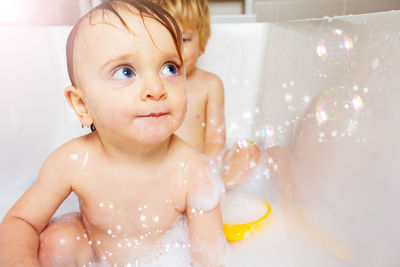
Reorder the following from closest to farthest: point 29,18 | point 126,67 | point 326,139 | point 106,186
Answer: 1. point 126,67
2. point 106,186
3. point 326,139
4. point 29,18

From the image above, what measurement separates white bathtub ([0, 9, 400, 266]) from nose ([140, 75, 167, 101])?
1.44ft

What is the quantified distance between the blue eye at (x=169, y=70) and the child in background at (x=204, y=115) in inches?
22.6

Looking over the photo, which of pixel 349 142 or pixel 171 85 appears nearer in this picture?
pixel 171 85

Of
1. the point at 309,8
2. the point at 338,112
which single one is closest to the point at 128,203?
the point at 338,112

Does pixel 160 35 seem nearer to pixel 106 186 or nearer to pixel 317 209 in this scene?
pixel 106 186

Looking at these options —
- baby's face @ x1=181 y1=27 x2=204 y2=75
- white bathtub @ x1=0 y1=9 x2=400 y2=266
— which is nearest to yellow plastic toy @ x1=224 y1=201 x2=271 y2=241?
white bathtub @ x1=0 y1=9 x2=400 y2=266

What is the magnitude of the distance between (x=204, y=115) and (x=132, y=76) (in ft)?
2.32

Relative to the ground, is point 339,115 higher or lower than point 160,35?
lower

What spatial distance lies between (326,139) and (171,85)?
529mm

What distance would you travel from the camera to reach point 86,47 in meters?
0.58

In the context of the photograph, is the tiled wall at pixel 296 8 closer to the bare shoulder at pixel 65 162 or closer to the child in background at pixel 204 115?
the child in background at pixel 204 115

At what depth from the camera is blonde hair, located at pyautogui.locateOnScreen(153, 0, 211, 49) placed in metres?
1.13

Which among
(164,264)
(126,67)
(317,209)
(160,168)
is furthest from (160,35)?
(317,209)

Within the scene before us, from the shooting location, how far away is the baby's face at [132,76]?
1.84 ft
